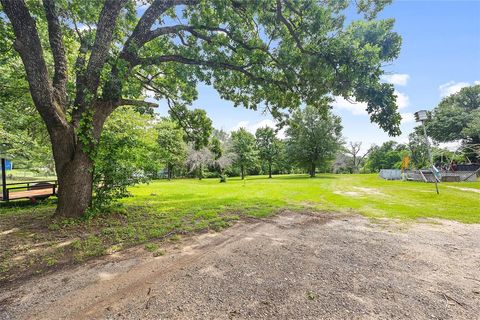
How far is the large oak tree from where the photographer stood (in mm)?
4934

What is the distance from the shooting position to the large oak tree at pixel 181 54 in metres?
4.93

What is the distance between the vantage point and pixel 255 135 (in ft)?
121

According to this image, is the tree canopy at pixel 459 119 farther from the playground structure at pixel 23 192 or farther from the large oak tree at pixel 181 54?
the playground structure at pixel 23 192

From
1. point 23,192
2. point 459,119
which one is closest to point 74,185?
point 23,192

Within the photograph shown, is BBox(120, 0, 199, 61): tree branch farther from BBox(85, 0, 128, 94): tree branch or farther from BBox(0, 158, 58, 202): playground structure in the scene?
BBox(0, 158, 58, 202): playground structure

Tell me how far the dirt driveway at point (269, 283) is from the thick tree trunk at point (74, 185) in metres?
2.74

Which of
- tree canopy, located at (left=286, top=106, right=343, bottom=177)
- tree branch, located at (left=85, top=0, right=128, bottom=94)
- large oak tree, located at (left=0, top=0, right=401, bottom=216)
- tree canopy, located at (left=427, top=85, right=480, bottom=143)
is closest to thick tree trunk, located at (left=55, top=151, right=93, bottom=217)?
large oak tree, located at (left=0, top=0, right=401, bottom=216)

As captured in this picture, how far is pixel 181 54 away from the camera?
657 centimetres

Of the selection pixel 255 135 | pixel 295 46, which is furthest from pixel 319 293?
pixel 255 135

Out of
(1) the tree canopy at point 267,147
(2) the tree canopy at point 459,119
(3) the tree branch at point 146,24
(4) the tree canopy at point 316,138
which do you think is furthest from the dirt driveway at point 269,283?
(1) the tree canopy at point 267,147

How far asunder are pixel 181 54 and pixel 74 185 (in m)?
4.61

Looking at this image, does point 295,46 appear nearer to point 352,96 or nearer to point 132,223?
point 352,96

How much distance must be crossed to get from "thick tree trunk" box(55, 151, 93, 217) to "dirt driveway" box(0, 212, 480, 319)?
9.00ft

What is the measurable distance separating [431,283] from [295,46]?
6.30 meters
